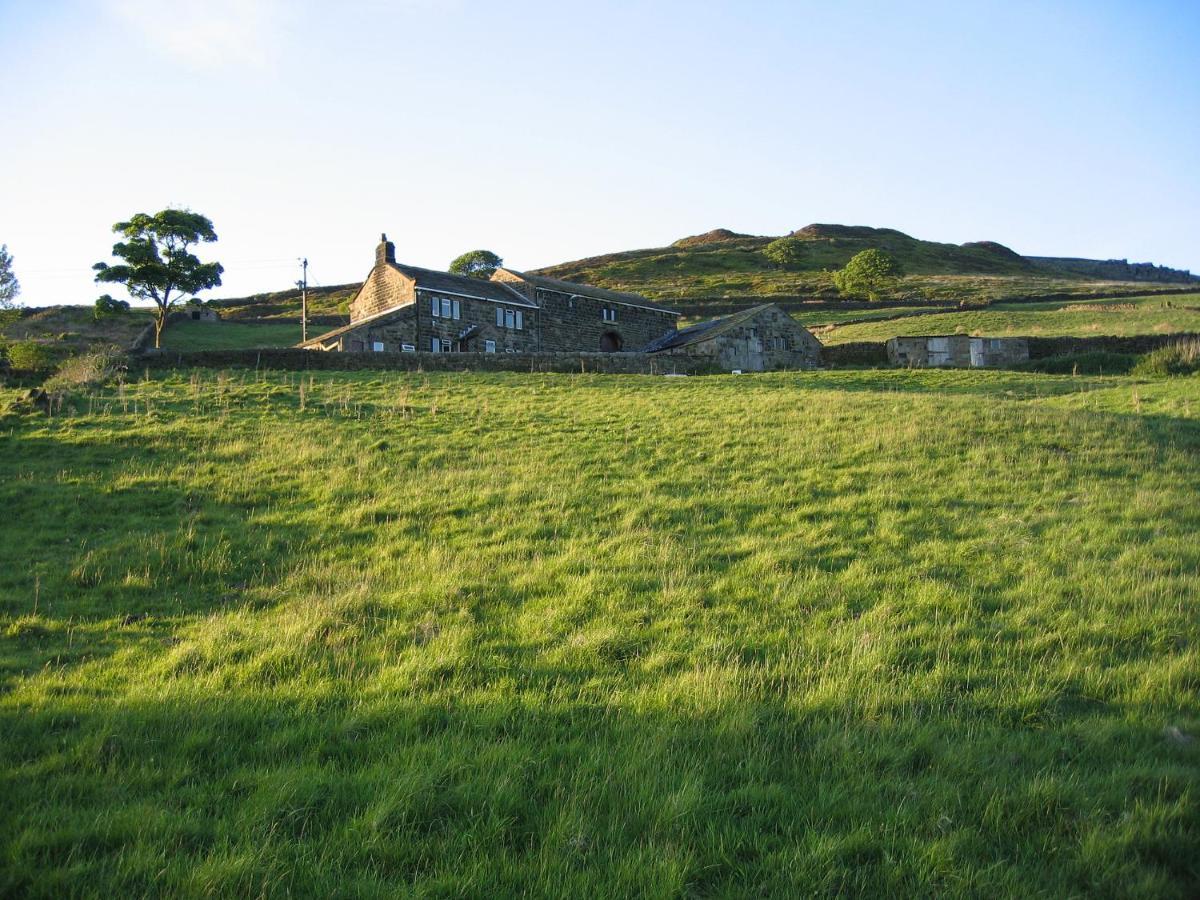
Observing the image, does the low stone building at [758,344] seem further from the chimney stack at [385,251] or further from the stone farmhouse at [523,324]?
the chimney stack at [385,251]

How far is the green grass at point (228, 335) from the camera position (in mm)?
52000

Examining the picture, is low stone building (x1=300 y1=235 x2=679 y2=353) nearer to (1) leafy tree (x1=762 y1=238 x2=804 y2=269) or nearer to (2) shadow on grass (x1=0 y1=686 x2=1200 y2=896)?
(2) shadow on grass (x1=0 y1=686 x2=1200 y2=896)

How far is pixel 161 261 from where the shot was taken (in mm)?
50469

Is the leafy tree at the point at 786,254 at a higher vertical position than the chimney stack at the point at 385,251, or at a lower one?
higher

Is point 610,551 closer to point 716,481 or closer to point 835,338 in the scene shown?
point 716,481

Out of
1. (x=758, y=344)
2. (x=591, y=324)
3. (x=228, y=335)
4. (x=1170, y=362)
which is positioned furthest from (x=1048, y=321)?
(x=228, y=335)

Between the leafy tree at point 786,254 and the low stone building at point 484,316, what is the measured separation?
7335 cm

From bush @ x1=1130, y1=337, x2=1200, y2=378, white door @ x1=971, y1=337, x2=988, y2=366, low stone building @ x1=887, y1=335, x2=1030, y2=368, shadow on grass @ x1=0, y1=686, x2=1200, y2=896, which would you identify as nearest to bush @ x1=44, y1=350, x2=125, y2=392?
shadow on grass @ x1=0, y1=686, x2=1200, y2=896

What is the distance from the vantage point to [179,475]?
14.1 m

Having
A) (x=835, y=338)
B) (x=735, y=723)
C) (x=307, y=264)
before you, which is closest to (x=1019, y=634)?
(x=735, y=723)

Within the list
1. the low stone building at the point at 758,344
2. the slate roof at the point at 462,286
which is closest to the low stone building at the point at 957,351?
the low stone building at the point at 758,344

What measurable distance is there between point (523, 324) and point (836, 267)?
91.4m

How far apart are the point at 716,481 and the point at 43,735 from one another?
34.0 feet

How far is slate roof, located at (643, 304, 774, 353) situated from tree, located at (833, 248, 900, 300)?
3922cm
